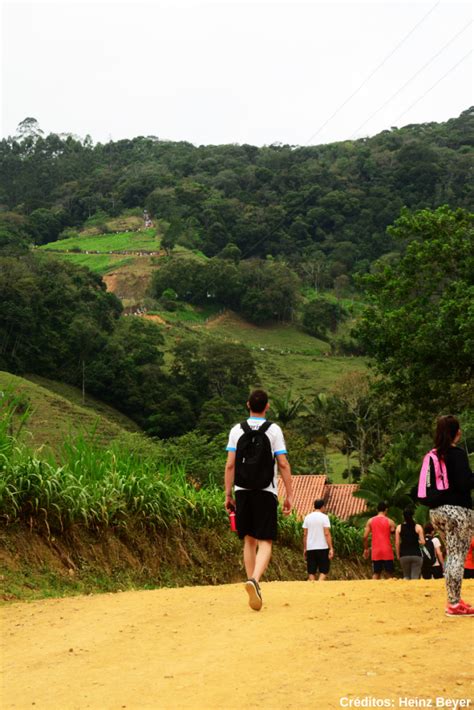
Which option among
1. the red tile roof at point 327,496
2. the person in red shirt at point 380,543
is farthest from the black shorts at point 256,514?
the red tile roof at point 327,496

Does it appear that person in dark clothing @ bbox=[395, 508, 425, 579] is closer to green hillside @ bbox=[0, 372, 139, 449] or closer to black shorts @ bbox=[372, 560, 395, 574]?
black shorts @ bbox=[372, 560, 395, 574]

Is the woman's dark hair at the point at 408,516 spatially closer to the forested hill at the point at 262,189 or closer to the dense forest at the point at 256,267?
the dense forest at the point at 256,267

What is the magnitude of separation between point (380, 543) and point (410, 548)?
2.69 feet

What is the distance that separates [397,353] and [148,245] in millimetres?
105719

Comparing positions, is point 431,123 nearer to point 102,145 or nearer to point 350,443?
point 102,145

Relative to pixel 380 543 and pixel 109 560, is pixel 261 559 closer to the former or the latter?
pixel 109 560

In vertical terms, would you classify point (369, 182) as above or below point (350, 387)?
above

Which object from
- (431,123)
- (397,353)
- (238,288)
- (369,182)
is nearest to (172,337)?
(238,288)

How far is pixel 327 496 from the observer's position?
149 feet

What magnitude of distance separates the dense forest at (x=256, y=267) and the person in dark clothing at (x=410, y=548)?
35.0ft

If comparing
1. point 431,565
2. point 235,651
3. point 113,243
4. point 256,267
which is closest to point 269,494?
point 235,651

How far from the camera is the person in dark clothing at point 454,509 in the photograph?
6.71 m

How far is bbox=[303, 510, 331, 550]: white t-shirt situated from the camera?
12.1 m

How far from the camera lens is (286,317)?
10931 cm
